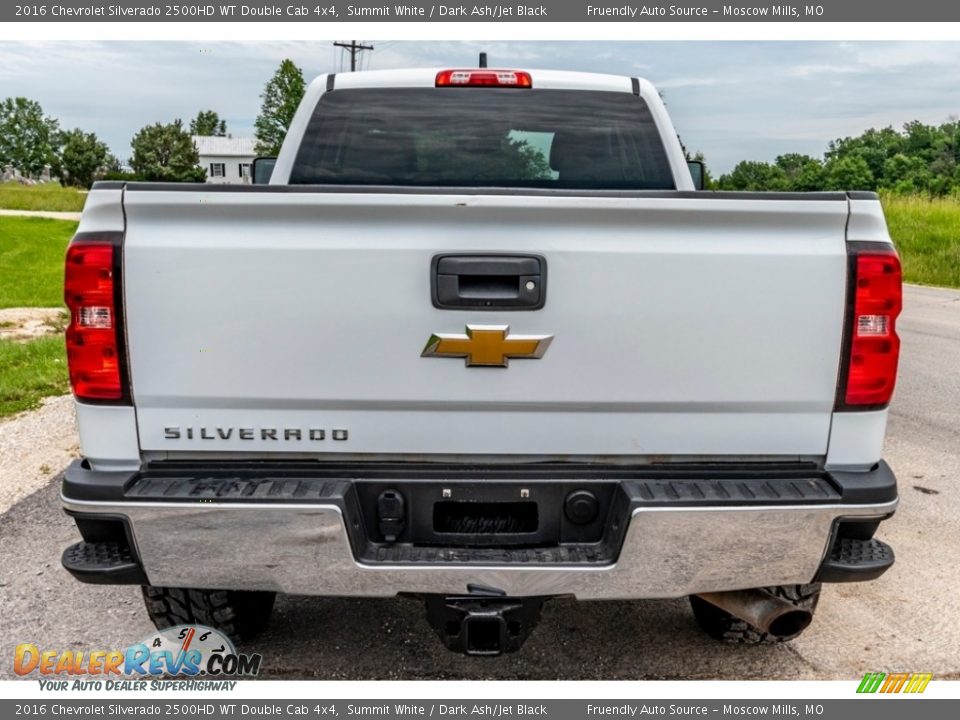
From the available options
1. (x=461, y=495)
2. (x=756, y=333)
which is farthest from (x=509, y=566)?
(x=756, y=333)

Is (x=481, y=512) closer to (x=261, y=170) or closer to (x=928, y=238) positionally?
(x=261, y=170)

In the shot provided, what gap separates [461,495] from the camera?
2539 millimetres

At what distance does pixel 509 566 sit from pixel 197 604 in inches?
51.1

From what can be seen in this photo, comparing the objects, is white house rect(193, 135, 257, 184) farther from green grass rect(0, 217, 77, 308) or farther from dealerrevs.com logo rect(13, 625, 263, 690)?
dealerrevs.com logo rect(13, 625, 263, 690)

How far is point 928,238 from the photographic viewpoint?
1970cm

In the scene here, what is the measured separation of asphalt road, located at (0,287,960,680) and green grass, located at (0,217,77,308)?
455 inches

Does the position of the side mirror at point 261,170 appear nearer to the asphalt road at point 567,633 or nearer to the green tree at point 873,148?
the asphalt road at point 567,633

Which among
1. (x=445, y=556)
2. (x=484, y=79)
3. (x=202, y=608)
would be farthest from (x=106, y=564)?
(x=484, y=79)

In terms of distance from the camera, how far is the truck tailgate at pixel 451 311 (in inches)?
94.7

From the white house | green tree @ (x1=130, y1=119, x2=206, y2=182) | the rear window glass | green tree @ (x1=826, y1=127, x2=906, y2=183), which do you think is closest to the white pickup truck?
the rear window glass

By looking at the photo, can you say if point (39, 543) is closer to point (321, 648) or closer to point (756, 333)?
point (321, 648)

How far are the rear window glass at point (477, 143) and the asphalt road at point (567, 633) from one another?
1941 millimetres

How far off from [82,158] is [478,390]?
96.4 metres

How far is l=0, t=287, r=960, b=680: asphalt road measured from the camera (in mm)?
3158
